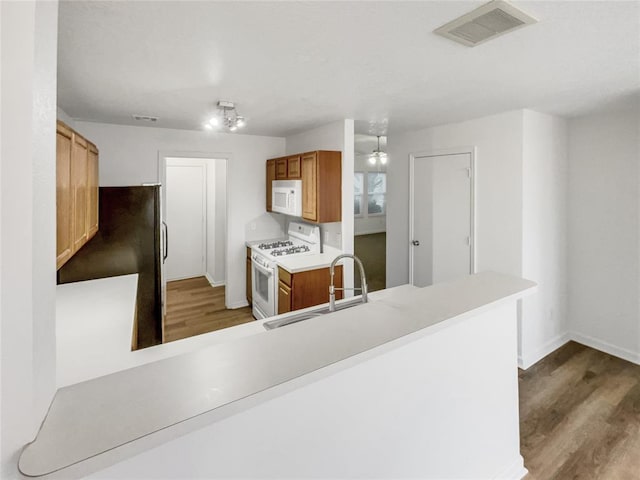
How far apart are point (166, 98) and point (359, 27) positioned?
1.84 m

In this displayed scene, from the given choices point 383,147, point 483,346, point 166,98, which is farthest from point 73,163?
point 383,147

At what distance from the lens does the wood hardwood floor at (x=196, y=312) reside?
4.03 metres

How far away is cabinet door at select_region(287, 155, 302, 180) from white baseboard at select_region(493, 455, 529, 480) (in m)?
3.10

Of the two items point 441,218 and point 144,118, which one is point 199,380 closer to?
point 144,118

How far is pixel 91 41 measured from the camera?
1619 mm

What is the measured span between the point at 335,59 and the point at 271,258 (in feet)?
7.68

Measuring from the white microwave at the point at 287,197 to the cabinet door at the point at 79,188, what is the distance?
6.99ft

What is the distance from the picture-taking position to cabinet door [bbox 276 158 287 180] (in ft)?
13.6

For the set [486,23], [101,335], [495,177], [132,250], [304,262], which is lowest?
[101,335]

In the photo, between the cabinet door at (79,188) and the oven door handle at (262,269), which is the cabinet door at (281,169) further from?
the cabinet door at (79,188)

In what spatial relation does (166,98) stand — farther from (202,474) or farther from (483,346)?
(483,346)

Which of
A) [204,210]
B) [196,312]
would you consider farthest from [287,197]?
[204,210]

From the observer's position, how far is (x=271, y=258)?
374 centimetres

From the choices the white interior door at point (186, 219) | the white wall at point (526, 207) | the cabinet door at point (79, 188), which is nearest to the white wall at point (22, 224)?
the cabinet door at point (79, 188)
